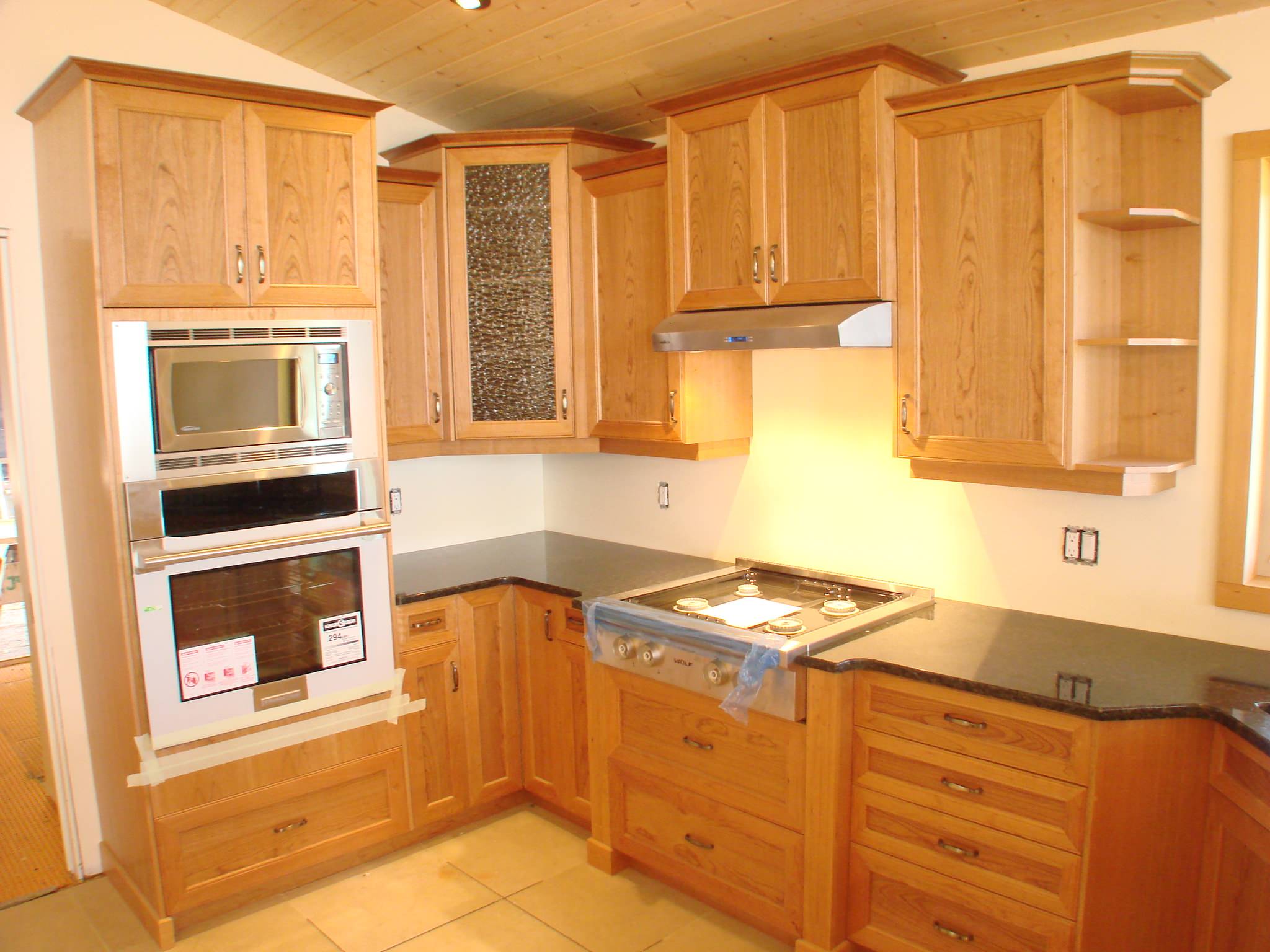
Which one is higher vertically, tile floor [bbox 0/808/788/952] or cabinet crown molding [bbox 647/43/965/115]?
cabinet crown molding [bbox 647/43/965/115]

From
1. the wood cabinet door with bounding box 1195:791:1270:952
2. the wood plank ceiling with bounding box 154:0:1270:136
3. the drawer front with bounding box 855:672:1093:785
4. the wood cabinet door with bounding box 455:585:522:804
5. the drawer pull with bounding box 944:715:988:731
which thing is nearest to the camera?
the wood cabinet door with bounding box 1195:791:1270:952

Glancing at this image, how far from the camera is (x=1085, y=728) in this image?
1985 millimetres

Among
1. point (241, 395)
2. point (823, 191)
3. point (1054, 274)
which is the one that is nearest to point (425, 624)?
point (241, 395)

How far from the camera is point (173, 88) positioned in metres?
2.52

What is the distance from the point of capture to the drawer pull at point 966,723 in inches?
84.6

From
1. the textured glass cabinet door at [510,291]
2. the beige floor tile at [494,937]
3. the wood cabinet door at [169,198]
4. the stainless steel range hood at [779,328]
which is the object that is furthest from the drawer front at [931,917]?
the wood cabinet door at [169,198]

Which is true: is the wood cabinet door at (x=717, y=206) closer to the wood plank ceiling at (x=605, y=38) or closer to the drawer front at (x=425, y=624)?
the wood plank ceiling at (x=605, y=38)

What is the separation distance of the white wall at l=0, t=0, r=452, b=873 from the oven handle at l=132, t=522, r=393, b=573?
68cm

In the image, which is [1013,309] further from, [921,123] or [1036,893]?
[1036,893]

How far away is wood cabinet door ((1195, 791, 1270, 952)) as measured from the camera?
1862 millimetres

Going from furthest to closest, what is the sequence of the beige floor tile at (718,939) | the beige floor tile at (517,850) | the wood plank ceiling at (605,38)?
the beige floor tile at (517,850)
the beige floor tile at (718,939)
the wood plank ceiling at (605,38)

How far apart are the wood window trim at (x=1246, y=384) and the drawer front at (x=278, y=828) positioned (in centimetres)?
242

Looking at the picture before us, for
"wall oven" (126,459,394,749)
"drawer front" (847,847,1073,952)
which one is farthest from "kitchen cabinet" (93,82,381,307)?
"drawer front" (847,847,1073,952)

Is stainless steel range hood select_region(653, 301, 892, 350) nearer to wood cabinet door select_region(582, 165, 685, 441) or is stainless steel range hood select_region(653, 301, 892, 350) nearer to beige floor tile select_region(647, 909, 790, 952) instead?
wood cabinet door select_region(582, 165, 685, 441)
